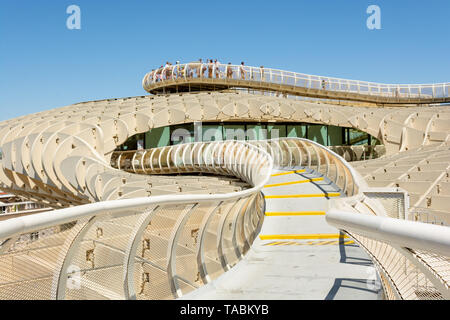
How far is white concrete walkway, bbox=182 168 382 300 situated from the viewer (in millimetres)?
5039

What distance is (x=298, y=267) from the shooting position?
620 centimetres

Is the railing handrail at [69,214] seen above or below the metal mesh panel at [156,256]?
above

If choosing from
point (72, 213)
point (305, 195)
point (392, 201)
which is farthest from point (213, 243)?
point (305, 195)

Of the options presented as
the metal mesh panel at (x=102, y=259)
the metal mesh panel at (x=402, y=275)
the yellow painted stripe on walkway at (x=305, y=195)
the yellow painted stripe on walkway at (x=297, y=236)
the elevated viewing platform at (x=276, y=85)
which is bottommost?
the yellow painted stripe on walkway at (x=297, y=236)

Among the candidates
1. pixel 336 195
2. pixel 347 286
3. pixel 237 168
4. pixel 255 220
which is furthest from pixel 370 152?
pixel 347 286

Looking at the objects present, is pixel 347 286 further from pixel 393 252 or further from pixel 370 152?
pixel 370 152

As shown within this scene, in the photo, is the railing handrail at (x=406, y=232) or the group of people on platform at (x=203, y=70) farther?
the group of people on platform at (x=203, y=70)

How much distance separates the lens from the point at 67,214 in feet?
8.93

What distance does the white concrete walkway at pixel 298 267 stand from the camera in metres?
5.04

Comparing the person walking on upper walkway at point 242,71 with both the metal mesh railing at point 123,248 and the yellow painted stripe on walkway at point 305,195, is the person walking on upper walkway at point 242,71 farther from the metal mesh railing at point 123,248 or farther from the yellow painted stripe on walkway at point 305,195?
the metal mesh railing at point 123,248

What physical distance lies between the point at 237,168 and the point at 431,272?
1542cm

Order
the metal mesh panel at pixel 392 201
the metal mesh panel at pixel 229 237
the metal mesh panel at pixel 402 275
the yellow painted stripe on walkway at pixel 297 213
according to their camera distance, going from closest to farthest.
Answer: the metal mesh panel at pixel 402 275, the metal mesh panel at pixel 229 237, the metal mesh panel at pixel 392 201, the yellow painted stripe on walkway at pixel 297 213

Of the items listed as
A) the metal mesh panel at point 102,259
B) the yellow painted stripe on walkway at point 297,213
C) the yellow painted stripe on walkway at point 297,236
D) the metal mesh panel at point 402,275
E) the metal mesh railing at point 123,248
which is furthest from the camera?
the yellow painted stripe on walkway at point 297,213

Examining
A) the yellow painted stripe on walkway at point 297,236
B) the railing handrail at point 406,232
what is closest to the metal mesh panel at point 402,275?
the railing handrail at point 406,232
